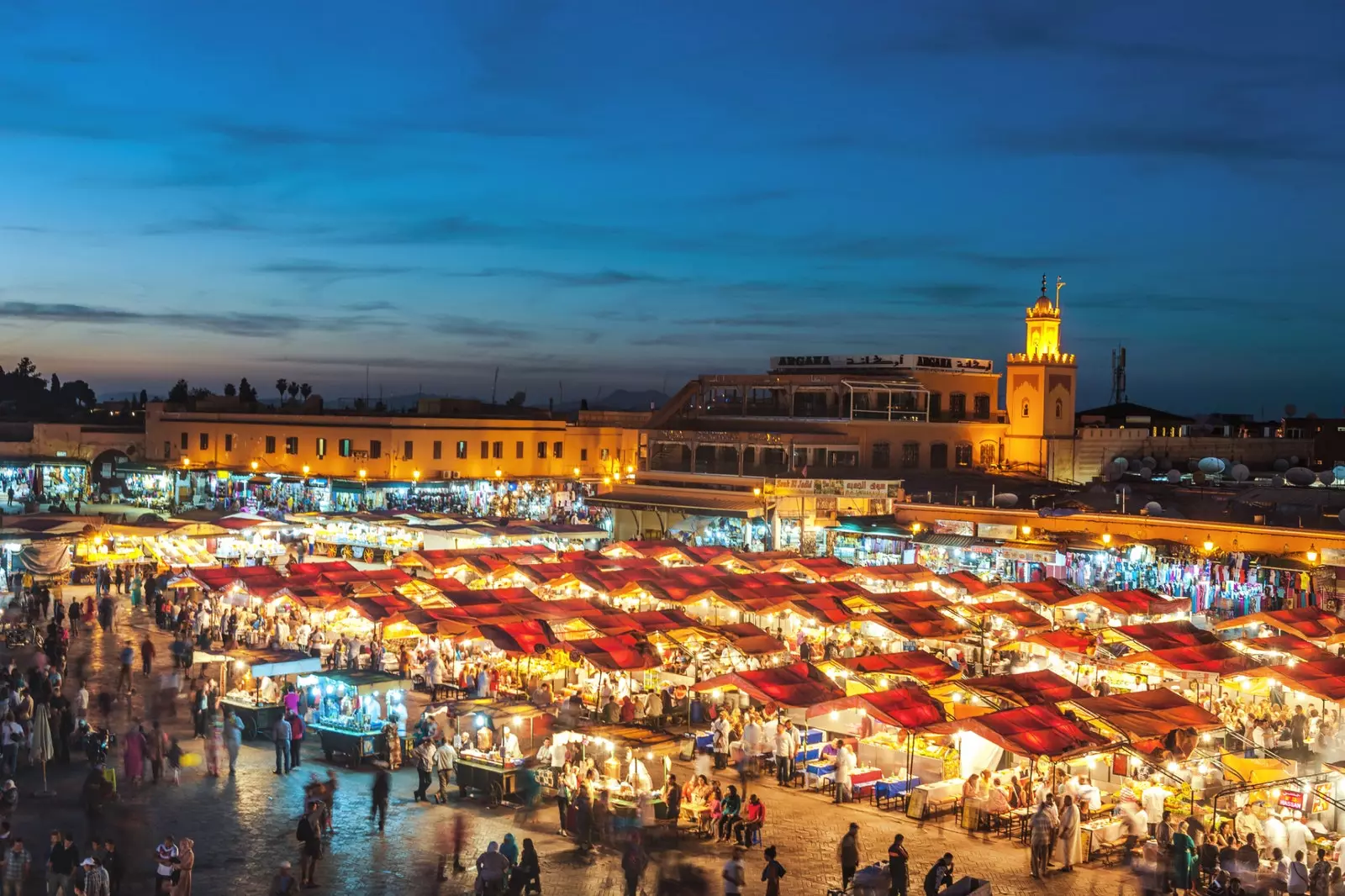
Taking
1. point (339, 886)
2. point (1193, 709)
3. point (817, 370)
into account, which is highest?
point (817, 370)

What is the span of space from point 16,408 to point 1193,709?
104 meters

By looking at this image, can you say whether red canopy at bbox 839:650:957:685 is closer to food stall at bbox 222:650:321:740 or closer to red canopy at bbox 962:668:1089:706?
red canopy at bbox 962:668:1089:706

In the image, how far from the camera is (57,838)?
44.0 feet

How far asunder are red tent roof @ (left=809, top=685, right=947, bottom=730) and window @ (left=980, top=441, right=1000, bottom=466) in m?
42.3

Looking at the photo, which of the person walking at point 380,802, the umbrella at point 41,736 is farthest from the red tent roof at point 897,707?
the umbrella at point 41,736

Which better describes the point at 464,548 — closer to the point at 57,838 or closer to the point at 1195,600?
the point at 1195,600

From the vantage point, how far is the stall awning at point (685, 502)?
4462 cm

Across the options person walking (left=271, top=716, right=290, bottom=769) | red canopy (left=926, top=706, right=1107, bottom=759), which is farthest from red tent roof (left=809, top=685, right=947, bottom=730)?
person walking (left=271, top=716, right=290, bottom=769)

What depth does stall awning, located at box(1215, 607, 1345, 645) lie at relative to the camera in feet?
83.2

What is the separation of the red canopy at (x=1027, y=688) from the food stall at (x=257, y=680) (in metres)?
9.83

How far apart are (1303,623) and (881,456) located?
30.5 metres

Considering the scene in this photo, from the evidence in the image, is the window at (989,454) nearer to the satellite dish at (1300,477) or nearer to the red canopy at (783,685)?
the satellite dish at (1300,477)

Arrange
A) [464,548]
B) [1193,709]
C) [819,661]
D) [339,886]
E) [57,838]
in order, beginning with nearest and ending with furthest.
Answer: [57,838] < [339,886] < [1193,709] < [819,661] < [464,548]

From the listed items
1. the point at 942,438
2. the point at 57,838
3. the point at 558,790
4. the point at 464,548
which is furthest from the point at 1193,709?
the point at 942,438
